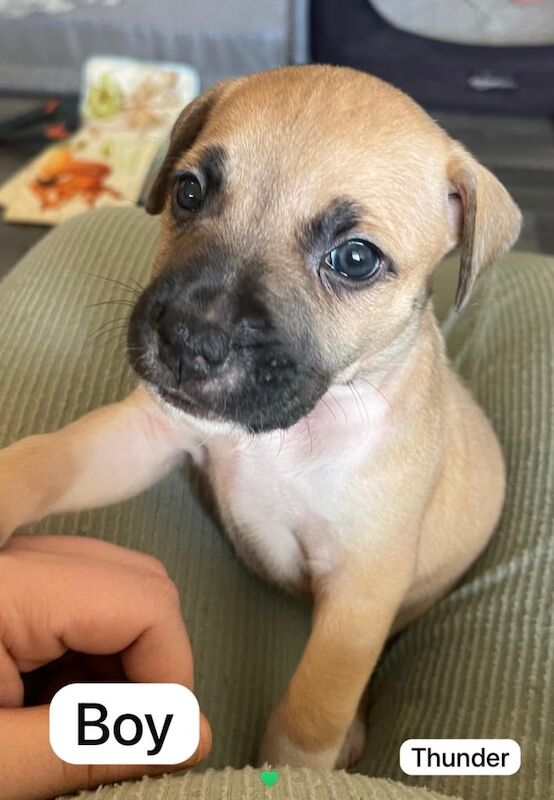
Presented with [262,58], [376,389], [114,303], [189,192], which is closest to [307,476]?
[376,389]

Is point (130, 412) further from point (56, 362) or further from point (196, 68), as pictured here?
point (196, 68)

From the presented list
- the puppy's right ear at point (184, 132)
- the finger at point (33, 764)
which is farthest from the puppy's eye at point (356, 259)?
the finger at point (33, 764)

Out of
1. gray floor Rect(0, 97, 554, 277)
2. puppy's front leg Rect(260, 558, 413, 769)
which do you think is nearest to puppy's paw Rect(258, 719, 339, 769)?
puppy's front leg Rect(260, 558, 413, 769)

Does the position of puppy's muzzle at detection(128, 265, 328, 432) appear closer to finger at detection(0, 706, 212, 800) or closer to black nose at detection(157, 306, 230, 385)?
black nose at detection(157, 306, 230, 385)

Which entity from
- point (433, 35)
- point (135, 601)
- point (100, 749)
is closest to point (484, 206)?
point (135, 601)

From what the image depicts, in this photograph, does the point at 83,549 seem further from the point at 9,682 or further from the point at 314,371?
the point at 314,371

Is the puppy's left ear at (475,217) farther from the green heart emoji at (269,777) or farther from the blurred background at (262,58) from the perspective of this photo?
the blurred background at (262,58)
